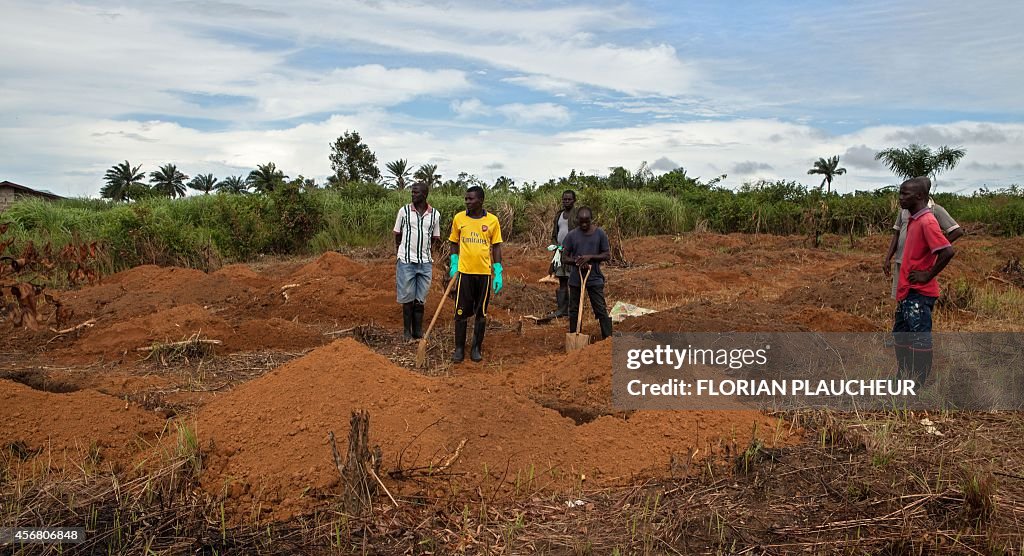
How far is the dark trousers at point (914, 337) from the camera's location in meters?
5.11

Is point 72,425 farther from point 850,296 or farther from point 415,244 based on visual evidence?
point 850,296

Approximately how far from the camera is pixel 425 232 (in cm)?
742

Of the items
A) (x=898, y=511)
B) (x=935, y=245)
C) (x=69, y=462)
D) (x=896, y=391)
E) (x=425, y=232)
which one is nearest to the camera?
(x=898, y=511)

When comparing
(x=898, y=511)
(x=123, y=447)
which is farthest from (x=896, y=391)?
(x=123, y=447)

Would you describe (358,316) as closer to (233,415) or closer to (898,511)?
(233,415)

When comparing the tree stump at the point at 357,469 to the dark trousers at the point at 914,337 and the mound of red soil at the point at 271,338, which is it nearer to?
the dark trousers at the point at 914,337

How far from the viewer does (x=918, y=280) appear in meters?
5.05

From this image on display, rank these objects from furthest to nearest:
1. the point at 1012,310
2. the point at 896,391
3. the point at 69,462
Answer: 1. the point at 1012,310
2. the point at 896,391
3. the point at 69,462

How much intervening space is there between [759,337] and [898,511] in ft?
10.8

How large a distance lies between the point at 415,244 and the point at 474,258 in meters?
1.12

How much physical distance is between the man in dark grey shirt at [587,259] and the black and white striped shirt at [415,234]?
135 centimetres

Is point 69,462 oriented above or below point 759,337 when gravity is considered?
below

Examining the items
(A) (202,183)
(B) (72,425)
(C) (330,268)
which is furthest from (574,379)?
(A) (202,183)

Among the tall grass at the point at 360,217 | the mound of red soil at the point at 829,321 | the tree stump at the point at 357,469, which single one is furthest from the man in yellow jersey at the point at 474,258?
the tall grass at the point at 360,217
